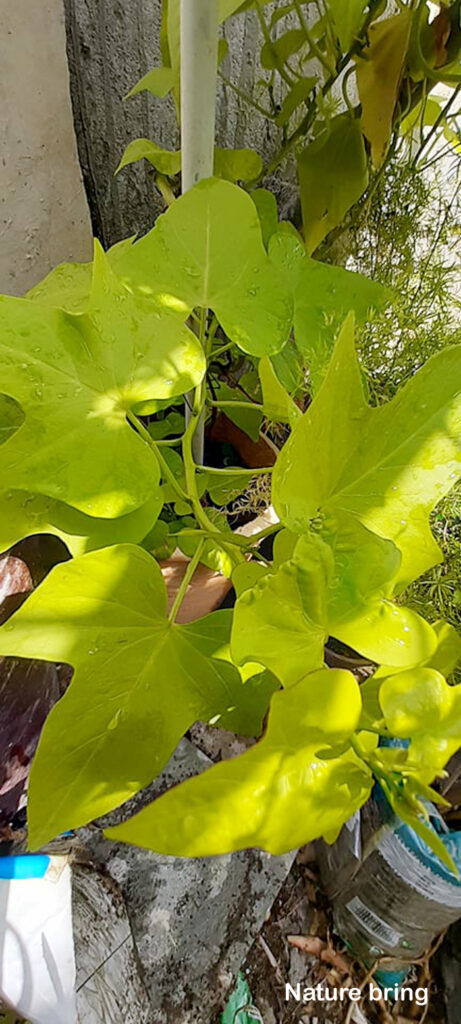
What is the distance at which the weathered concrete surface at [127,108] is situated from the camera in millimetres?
634

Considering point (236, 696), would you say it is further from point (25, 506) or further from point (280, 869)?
point (280, 869)

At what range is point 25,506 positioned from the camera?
38cm

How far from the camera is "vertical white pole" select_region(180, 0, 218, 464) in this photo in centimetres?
35

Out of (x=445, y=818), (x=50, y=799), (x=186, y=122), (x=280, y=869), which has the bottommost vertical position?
(x=280, y=869)

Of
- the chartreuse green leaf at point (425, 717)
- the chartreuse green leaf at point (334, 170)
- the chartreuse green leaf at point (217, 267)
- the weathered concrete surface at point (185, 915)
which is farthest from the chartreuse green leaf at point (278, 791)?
the weathered concrete surface at point (185, 915)

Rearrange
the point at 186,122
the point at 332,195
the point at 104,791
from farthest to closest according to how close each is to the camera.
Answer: the point at 332,195
the point at 186,122
the point at 104,791

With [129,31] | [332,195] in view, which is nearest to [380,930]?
[332,195]

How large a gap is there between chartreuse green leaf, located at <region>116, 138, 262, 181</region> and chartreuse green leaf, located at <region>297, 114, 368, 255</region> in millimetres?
49

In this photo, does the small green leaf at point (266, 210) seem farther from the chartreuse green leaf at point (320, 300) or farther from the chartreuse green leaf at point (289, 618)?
the chartreuse green leaf at point (289, 618)

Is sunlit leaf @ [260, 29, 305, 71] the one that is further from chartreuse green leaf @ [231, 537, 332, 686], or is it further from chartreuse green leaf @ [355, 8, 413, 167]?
chartreuse green leaf @ [231, 537, 332, 686]

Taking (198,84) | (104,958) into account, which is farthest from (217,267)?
(104,958)

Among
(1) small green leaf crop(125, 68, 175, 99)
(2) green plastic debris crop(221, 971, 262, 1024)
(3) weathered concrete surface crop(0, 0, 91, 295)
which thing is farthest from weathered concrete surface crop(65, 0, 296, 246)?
(2) green plastic debris crop(221, 971, 262, 1024)

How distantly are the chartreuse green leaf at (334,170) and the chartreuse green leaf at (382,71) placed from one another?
0.02 meters

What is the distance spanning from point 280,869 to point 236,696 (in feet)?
1.94
